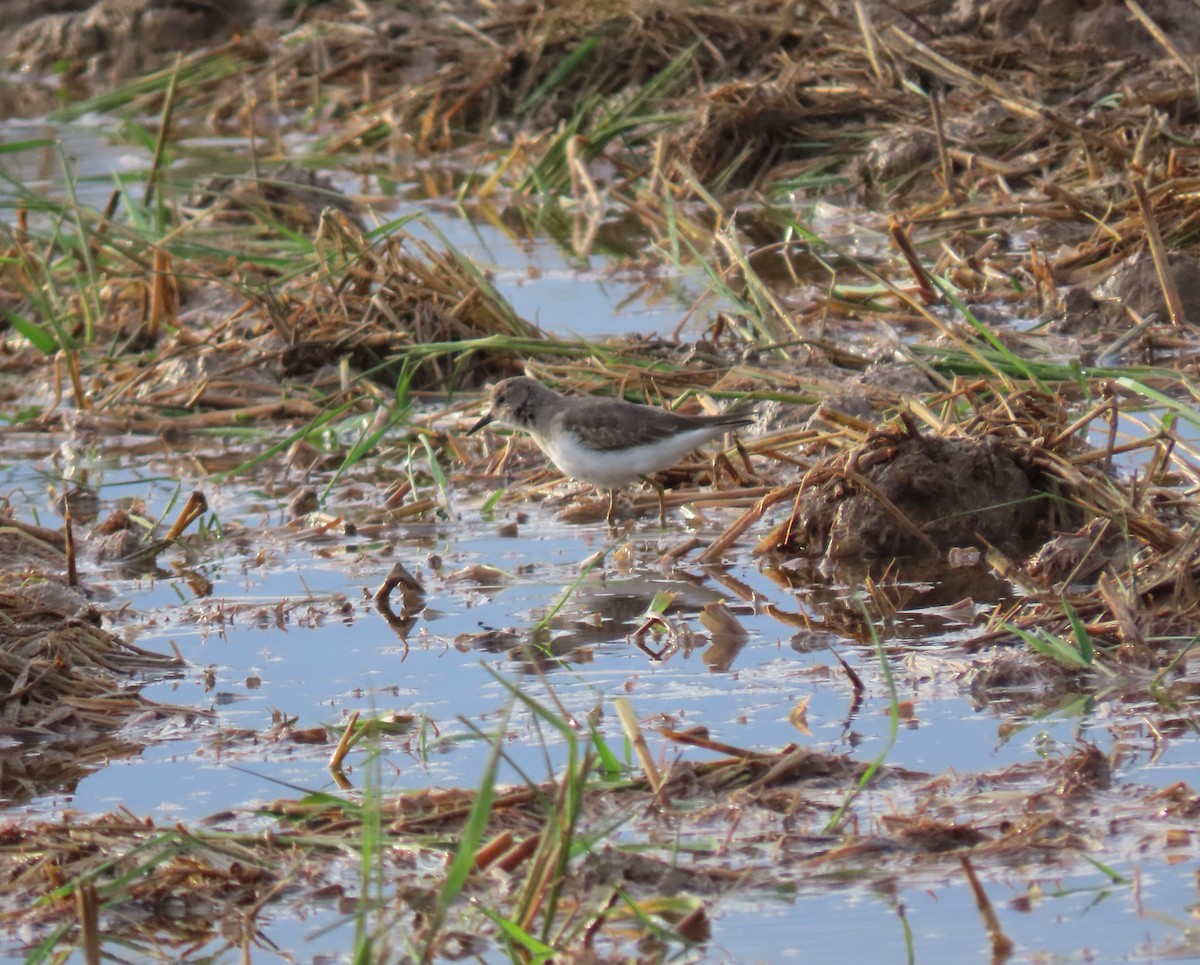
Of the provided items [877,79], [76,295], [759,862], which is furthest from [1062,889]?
[877,79]

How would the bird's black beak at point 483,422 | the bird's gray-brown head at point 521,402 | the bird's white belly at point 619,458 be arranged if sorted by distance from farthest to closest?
the bird's black beak at point 483,422, the bird's gray-brown head at point 521,402, the bird's white belly at point 619,458

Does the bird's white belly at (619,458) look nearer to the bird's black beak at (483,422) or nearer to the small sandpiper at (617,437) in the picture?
the small sandpiper at (617,437)

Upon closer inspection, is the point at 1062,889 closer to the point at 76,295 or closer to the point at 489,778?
the point at 489,778

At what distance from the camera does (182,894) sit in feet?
11.3

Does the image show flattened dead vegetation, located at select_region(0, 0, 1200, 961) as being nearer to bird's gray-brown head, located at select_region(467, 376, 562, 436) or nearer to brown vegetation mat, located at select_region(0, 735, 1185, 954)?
brown vegetation mat, located at select_region(0, 735, 1185, 954)

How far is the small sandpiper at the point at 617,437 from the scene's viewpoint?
606 centimetres

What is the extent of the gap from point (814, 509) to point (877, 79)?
19.3 ft

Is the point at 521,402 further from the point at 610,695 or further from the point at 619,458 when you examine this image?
the point at 610,695

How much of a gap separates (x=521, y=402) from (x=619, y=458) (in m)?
0.81

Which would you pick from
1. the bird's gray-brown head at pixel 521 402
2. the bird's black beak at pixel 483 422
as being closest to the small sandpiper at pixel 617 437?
the bird's gray-brown head at pixel 521 402

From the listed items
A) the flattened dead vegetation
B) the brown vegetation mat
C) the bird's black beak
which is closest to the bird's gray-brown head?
the bird's black beak

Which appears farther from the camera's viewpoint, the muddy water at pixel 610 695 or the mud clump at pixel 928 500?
the mud clump at pixel 928 500

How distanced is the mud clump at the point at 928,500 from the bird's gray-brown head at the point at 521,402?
4.57ft

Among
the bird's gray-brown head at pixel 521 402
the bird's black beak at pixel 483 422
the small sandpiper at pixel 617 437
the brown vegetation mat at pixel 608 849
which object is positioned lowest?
the bird's black beak at pixel 483 422
